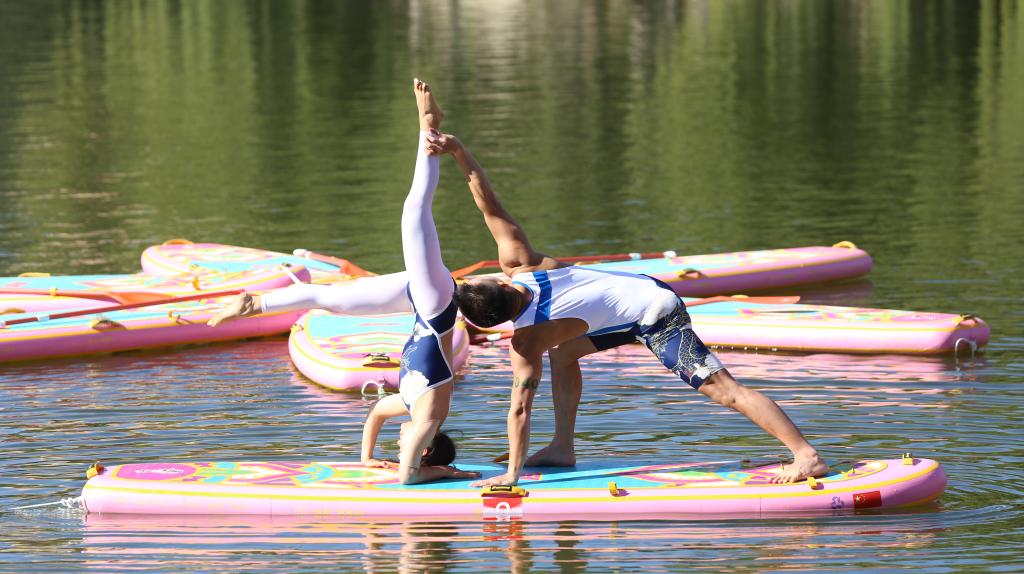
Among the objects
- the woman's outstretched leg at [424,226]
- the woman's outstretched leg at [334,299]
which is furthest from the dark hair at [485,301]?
the woman's outstretched leg at [334,299]

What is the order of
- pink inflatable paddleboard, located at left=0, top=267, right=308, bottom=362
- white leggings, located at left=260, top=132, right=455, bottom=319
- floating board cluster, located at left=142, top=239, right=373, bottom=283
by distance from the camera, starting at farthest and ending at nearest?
floating board cluster, located at left=142, top=239, right=373, bottom=283 < pink inflatable paddleboard, located at left=0, top=267, right=308, bottom=362 < white leggings, located at left=260, top=132, right=455, bottom=319

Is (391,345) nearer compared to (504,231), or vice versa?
(504,231)

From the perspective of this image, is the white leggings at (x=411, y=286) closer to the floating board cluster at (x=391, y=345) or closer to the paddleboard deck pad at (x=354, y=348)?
the floating board cluster at (x=391, y=345)

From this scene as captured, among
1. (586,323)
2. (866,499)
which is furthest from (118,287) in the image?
(866,499)

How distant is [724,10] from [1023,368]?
159 ft

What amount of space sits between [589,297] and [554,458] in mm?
1211

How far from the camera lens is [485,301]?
28.4 ft

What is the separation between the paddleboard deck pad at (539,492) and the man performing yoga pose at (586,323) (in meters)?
0.18

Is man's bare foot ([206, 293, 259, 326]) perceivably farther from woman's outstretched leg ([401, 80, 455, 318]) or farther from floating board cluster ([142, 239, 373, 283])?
floating board cluster ([142, 239, 373, 283])

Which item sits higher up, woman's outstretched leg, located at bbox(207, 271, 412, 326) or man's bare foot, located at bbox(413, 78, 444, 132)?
man's bare foot, located at bbox(413, 78, 444, 132)

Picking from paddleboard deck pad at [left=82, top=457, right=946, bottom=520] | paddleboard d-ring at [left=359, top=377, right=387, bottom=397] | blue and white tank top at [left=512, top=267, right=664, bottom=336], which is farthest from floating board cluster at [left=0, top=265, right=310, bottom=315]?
blue and white tank top at [left=512, top=267, right=664, bottom=336]

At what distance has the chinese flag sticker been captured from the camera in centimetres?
925

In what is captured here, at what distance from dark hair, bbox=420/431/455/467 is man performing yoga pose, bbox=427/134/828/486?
1.15 feet

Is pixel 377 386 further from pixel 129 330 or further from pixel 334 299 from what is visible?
pixel 334 299
